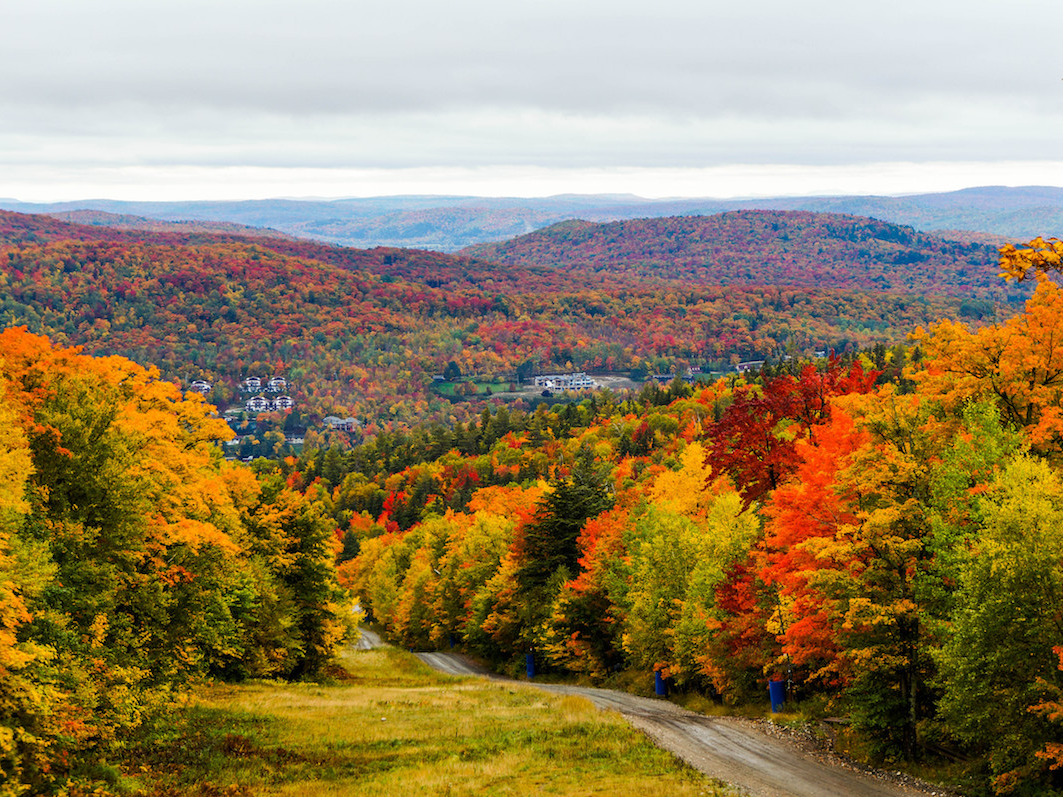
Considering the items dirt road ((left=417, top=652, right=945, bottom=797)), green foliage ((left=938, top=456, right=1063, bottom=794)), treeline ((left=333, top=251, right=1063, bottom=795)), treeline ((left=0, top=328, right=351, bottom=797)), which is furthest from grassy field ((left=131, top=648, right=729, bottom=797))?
green foliage ((left=938, top=456, right=1063, bottom=794))

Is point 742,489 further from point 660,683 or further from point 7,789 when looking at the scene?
point 7,789

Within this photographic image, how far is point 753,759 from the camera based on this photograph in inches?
Result: 1118

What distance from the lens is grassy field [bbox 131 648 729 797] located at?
23844 mm

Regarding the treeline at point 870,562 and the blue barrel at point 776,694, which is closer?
the treeline at point 870,562

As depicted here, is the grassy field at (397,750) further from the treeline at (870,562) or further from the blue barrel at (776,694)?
the blue barrel at (776,694)

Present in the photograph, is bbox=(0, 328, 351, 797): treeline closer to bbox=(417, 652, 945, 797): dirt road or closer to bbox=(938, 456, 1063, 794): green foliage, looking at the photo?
bbox=(417, 652, 945, 797): dirt road

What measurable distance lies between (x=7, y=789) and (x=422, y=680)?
1635 inches

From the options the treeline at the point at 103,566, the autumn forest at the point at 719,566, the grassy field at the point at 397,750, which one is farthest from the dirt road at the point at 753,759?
the treeline at the point at 103,566

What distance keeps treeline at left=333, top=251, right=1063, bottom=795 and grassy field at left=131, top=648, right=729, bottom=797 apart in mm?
6196

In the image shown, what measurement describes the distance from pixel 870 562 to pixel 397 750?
15.5 metres

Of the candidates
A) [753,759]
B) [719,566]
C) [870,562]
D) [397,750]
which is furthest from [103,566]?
[719,566]

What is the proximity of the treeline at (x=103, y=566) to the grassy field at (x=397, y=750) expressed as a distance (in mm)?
1803

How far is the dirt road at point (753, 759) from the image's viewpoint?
24.9m

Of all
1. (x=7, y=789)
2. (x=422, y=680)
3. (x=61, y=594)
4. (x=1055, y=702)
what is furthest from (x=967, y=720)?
(x=422, y=680)
